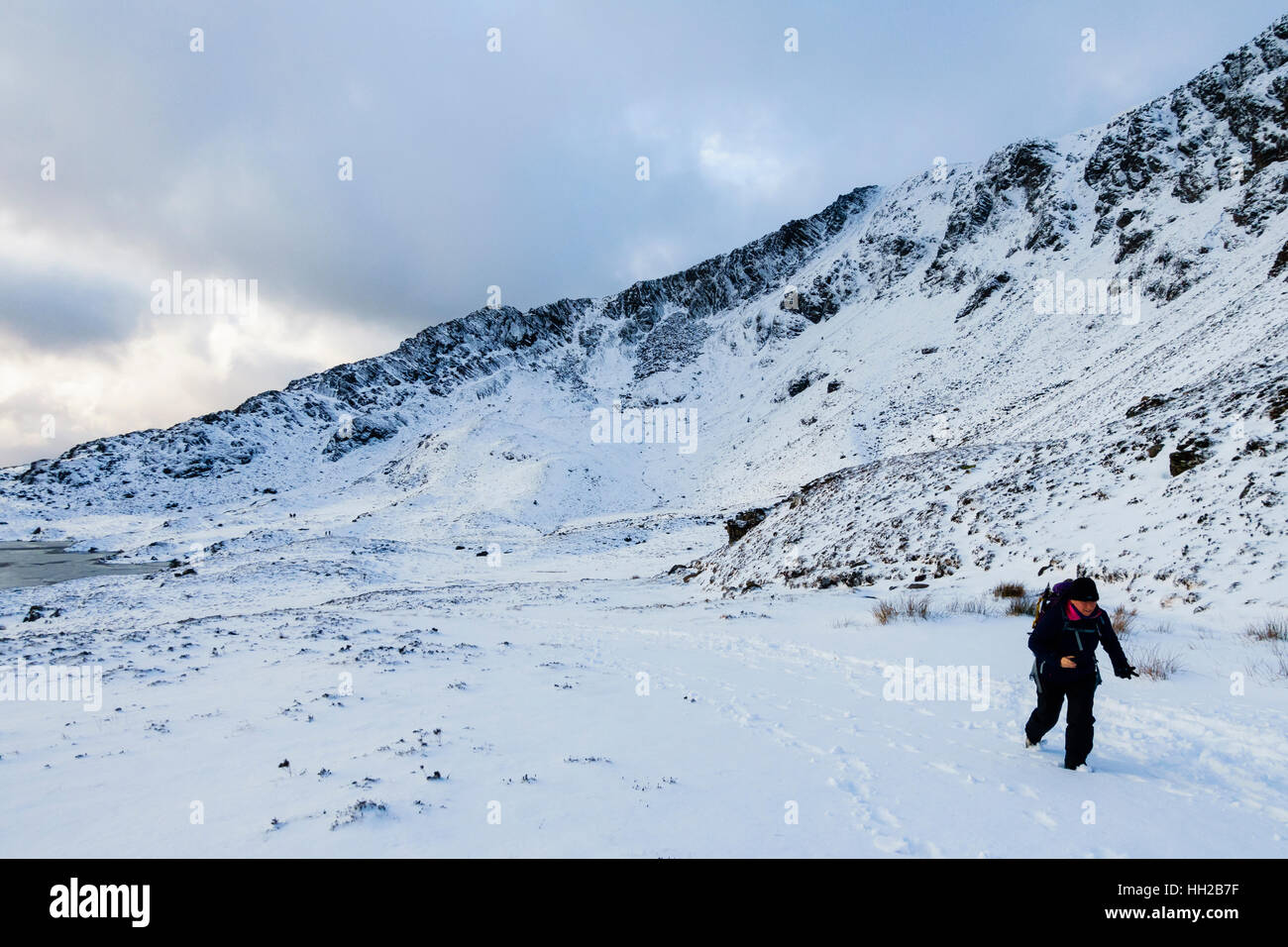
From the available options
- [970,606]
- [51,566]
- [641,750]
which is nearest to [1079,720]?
[641,750]

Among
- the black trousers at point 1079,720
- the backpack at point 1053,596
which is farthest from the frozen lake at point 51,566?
the black trousers at point 1079,720

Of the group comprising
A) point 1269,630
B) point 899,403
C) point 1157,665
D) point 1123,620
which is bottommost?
point 1157,665

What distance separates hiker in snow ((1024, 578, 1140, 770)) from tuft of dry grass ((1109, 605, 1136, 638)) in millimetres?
5577

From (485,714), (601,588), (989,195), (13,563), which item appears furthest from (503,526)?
(989,195)

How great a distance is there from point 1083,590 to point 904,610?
8.20 meters

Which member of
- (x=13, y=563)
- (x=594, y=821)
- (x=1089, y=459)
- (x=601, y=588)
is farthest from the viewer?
(x=13, y=563)

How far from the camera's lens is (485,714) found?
24.2 feet

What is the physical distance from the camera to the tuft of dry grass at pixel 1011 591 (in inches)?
510

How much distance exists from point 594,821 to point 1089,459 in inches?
752

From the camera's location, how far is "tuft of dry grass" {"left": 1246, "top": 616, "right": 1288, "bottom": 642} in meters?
8.49

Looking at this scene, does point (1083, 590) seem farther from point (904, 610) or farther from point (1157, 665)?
point (904, 610)

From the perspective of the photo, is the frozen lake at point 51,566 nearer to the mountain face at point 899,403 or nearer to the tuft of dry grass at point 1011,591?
the mountain face at point 899,403

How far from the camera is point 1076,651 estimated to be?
529 cm

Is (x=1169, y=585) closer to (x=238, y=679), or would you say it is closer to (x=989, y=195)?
(x=238, y=679)
